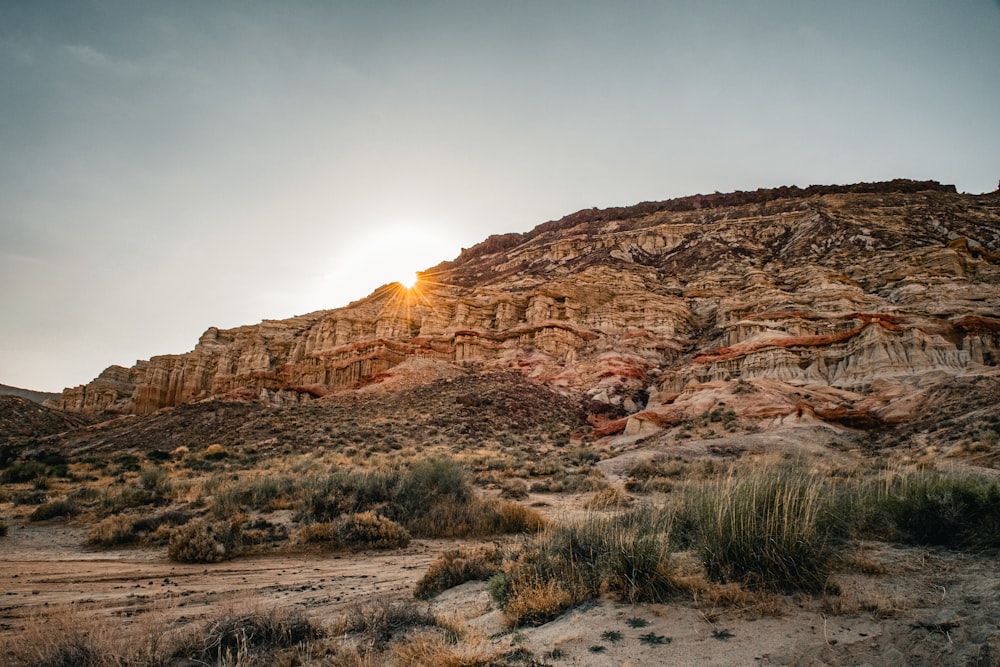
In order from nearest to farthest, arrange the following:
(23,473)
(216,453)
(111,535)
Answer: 1. (111,535)
2. (23,473)
3. (216,453)

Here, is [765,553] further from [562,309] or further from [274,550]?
[562,309]

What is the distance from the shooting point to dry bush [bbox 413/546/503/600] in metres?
6.05

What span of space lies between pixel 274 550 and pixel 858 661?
854 cm

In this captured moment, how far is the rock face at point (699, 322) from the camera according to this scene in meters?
27.9

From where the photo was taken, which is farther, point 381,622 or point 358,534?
point 358,534

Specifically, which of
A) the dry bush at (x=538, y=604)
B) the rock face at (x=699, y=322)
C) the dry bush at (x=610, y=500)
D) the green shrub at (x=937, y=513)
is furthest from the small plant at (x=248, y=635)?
the rock face at (x=699, y=322)

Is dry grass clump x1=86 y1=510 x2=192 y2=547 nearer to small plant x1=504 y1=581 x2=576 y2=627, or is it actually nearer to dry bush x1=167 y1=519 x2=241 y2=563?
dry bush x1=167 y1=519 x2=241 y2=563

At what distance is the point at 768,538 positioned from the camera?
176 inches

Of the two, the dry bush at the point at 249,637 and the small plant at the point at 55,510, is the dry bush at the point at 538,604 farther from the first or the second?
Answer: the small plant at the point at 55,510

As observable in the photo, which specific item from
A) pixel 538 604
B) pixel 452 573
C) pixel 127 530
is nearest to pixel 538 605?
pixel 538 604

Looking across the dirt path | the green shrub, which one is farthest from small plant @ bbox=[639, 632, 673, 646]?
the green shrub

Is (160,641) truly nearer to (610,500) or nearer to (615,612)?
(615,612)

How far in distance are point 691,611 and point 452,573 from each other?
3155mm

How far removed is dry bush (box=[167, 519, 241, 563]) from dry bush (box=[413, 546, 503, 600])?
408 centimetres
